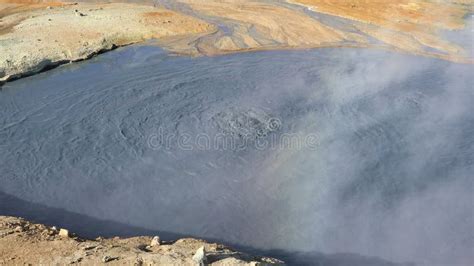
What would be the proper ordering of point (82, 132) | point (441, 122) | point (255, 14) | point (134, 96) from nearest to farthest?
1. point (82, 132)
2. point (441, 122)
3. point (134, 96)
4. point (255, 14)

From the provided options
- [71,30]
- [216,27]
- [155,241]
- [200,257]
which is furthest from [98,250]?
[216,27]

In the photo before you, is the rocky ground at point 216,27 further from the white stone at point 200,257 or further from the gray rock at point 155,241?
the white stone at point 200,257

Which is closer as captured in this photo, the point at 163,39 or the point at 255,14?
the point at 163,39

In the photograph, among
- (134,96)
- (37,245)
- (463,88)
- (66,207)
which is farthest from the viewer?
(463,88)

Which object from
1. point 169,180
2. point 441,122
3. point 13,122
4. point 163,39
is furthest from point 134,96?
point 441,122

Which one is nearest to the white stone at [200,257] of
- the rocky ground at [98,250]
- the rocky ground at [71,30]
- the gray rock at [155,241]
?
the rocky ground at [98,250]

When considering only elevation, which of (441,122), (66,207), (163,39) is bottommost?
(66,207)

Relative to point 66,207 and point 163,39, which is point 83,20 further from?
point 66,207

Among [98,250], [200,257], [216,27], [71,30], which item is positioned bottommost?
[98,250]

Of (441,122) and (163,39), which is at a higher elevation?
(163,39)

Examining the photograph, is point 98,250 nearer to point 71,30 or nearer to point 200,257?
point 200,257
